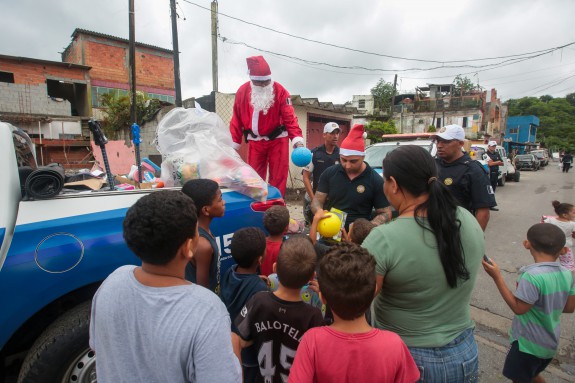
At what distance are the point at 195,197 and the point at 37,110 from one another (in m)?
23.1

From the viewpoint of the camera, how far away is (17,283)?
1.55 metres

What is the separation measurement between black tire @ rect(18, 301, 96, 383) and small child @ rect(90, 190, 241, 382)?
2.71 ft

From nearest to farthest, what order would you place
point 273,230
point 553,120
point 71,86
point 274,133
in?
1. point 273,230
2. point 274,133
3. point 71,86
4. point 553,120

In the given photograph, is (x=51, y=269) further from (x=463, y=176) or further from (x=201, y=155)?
(x=463, y=176)

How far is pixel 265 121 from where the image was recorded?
3.76 metres

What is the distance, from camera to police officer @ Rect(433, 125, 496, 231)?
298cm

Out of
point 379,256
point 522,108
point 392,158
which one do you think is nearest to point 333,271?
point 379,256

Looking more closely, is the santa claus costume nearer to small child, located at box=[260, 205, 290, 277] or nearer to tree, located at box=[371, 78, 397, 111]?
small child, located at box=[260, 205, 290, 277]

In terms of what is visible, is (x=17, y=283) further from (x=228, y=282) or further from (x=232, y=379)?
(x=232, y=379)

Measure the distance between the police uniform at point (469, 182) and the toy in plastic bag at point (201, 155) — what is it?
6.08ft

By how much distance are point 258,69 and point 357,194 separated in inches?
74.2

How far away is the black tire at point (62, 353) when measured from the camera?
5.45 feet

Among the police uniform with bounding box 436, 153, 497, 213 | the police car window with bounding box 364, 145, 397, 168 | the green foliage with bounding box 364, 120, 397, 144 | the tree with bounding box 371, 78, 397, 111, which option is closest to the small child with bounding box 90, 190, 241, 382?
the police uniform with bounding box 436, 153, 497, 213

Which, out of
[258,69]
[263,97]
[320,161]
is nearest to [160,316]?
[263,97]
